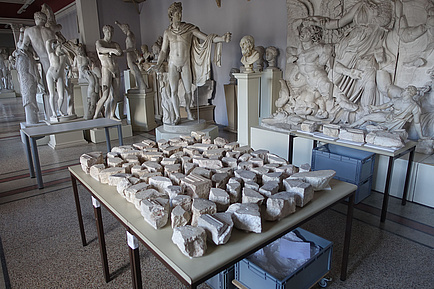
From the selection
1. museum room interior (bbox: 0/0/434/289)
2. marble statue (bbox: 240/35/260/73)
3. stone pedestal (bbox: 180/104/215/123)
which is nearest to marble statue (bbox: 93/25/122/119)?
museum room interior (bbox: 0/0/434/289)

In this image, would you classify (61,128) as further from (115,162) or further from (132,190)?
(132,190)

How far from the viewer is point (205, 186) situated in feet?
5.89

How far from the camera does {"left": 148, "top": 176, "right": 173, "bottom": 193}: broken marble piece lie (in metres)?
1.88

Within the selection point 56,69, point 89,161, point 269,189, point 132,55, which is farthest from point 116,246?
point 132,55

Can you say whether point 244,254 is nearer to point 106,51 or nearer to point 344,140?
point 344,140

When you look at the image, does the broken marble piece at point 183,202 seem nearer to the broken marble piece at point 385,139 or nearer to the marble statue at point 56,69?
the broken marble piece at point 385,139

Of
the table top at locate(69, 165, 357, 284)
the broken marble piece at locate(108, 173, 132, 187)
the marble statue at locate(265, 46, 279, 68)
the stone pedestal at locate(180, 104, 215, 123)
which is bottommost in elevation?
the stone pedestal at locate(180, 104, 215, 123)

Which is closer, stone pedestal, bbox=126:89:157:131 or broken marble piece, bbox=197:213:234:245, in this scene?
broken marble piece, bbox=197:213:234:245

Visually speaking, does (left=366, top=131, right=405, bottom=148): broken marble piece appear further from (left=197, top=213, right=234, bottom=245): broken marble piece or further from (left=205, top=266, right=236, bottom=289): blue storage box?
(left=197, top=213, right=234, bottom=245): broken marble piece

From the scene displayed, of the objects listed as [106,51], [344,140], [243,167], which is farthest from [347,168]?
[106,51]

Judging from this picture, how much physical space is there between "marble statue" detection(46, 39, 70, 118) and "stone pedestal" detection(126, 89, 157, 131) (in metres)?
1.76

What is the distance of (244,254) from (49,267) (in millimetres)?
1956

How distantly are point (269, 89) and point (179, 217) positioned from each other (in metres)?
4.78

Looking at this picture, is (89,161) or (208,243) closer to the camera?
(208,243)
